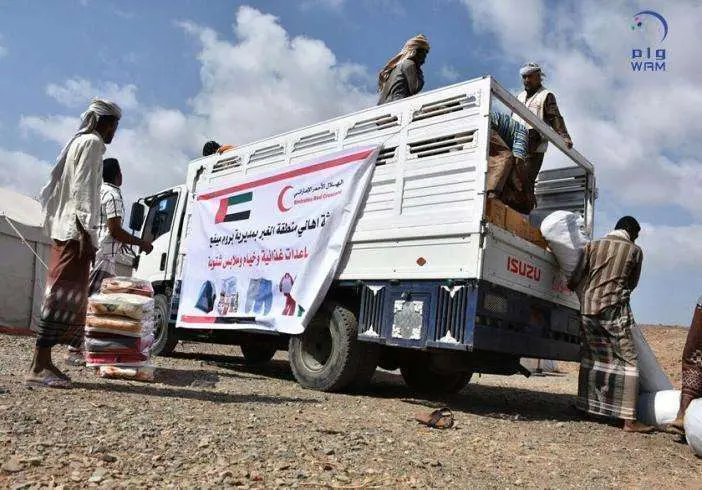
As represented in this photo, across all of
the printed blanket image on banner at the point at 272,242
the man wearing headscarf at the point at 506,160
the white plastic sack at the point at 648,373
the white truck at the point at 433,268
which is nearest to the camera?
the white truck at the point at 433,268

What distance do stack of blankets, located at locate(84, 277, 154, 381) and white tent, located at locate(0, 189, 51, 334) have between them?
655 cm

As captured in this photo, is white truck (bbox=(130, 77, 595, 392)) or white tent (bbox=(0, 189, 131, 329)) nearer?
white truck (bbox=(130, 77, 595, 392))

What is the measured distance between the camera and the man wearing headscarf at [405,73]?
6207 millimetres

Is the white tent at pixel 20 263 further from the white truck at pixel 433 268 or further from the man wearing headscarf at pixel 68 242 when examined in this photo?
the man wearing headscarf at pixel 68 242

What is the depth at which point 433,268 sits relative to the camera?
16.1 feet

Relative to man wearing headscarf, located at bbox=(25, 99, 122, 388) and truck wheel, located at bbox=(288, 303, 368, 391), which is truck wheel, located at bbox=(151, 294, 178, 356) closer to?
truck wheel, located at bbox=(288, 303, 368, 391)

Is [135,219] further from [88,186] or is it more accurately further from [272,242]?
[88,186]

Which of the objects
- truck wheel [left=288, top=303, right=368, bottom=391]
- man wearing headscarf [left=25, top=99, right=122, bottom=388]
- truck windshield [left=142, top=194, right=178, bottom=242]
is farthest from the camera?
truck windshield [left=142, top=194, right=178, bottom=242]

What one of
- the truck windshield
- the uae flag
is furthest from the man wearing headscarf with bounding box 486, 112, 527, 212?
the truck windshield

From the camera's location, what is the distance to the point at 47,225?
4.23 metres

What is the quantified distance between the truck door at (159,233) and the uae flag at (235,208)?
Result: 49.9 inches

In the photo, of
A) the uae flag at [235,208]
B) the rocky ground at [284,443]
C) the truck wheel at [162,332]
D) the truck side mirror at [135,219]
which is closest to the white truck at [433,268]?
the rocky ground at [284,443]

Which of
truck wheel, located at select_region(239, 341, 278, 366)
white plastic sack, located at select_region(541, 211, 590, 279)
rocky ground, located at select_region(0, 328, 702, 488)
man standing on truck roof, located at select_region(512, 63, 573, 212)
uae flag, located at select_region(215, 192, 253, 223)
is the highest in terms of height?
man standing on truck roof, located at select_region(512, 63, 573, 212)

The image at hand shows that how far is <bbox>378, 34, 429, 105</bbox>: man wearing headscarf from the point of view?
6.21m
